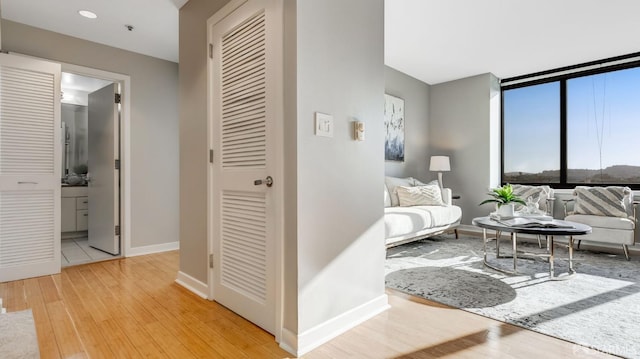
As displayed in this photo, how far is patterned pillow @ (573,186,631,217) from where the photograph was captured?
A: 12.9ft

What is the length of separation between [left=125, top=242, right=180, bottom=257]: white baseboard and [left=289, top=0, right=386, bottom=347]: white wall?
2.97m

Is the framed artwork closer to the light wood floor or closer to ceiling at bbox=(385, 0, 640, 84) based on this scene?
ceiling at bbox=(385, 0, 640, 84)

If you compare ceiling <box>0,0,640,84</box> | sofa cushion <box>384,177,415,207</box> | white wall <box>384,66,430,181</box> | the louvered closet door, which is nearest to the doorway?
ceiling <box>0,0,640,84</box>

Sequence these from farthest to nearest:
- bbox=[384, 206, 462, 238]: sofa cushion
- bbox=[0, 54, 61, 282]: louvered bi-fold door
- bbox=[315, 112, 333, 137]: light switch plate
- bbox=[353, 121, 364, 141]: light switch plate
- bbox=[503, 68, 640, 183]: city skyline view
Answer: bbox=[503, 68, 640, 183]: city skyline view
bbox=[384, 206, 462, 238]: sofa cushion
bbox=[0, 54, 61, 282]: louvered bi-fold door
bbox=[353, 121, 364, 141]: light switch plate
bbox=[315, 112, 333, 137]: light switch plate

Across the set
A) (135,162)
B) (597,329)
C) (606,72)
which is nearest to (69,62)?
(135,162)

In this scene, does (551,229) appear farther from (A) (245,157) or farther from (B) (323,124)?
(A) (245,157)

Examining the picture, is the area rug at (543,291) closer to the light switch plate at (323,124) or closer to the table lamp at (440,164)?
the light switch plate at (323,124)

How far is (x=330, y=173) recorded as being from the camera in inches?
75.4

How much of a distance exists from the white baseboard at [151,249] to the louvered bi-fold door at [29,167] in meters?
0.73

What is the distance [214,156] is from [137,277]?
1530mm

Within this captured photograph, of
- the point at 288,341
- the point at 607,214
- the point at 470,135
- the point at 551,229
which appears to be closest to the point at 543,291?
the point at 551,229

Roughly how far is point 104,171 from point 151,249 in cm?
111

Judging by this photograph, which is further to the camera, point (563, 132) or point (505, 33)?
point (563, 132)

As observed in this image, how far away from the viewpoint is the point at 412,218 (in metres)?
3.79
